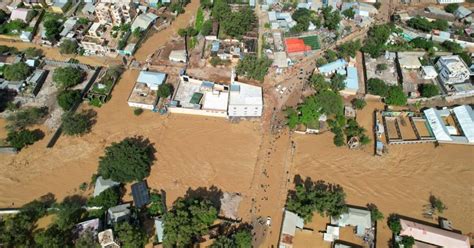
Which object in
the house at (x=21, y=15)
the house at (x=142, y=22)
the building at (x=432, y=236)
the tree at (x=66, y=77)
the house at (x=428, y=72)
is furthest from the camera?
the house at (x=21, y=15)

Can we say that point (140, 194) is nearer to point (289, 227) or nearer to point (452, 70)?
point (289, 227)

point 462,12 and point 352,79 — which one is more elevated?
point 462,12

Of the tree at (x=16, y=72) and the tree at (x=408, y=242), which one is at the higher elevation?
the tree at (x=16, y=72)

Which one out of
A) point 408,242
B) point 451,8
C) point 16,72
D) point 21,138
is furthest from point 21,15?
point 451,8

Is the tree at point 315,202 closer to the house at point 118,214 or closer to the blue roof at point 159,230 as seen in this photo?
Answer: the blue roof at point 159,230

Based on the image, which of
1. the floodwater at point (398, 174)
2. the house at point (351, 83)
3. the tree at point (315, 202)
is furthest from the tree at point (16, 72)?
the house at point (351, 83)

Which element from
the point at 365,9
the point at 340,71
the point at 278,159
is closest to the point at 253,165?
the point at 278,159
